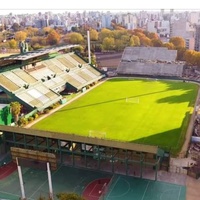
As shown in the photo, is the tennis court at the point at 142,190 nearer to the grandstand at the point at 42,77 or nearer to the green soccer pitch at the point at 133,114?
the green soccer pitch at the point at 133,114

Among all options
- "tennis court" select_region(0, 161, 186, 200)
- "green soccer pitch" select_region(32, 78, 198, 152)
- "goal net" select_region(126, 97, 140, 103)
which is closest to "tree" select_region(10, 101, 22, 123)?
"green soccer pitch" select_region(32, 78, 198, 152)

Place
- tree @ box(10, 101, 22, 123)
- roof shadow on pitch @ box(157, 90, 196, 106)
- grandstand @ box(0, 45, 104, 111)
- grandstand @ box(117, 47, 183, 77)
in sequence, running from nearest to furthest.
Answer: tree @ box(10, 101, 22, 123) → grandstand @ box(0, 45, 104, 111) → roof shadow on pitch @ box(157, 90, 196, 106) → grandstand @ box(117, 47, 183, 77)

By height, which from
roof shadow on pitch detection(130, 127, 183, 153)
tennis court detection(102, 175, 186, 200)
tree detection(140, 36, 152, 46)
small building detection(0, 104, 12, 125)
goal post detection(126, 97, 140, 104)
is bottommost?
goal post detection(126, 97, 140, 104)

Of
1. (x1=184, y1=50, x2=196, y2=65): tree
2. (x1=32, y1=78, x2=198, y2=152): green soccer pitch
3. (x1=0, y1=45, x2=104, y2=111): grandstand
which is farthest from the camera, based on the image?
(x1=184, y1=50, x2=196, y2=65): tree

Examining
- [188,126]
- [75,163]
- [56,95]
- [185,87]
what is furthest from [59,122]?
[185,87]

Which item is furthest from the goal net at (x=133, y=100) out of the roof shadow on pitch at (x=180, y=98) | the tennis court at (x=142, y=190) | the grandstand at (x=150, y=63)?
the tennis court at (x=142, y=190)

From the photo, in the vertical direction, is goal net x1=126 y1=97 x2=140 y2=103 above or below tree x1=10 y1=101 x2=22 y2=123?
below

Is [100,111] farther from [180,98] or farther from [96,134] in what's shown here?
[180,98]

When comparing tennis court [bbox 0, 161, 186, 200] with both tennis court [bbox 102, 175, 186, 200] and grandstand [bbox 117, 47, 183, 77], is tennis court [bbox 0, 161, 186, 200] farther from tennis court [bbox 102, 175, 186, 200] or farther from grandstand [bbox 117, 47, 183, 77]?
grandstand [bbox 117, 47, 183, 77]

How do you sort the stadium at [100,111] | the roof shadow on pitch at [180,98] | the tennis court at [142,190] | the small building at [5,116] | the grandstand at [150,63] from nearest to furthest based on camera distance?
the tennis court at [142,190] → the stadium at [100,111] → the small building at [5,116] → the roof shadow on pitch at [180,98] → the grandstand at [150,63]
